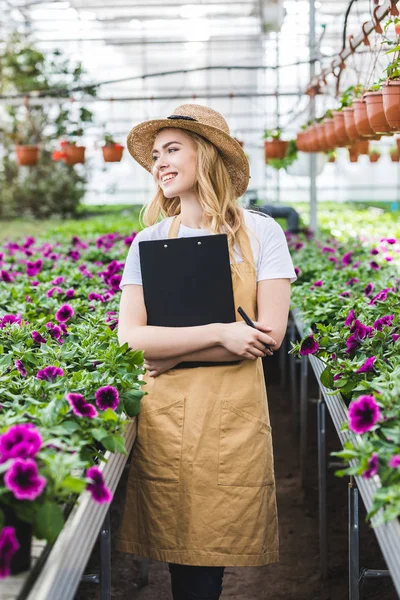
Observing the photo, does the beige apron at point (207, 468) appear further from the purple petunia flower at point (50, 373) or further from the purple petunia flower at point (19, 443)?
the purple petunia flower at point (19, 443)

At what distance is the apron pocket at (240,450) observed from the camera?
6.06 ft

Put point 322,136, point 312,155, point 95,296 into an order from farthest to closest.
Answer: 1. point 312,155
2. point 322,136
3. point 95,296

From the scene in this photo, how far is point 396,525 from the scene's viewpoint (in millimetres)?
1290

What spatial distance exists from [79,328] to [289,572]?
136 cm

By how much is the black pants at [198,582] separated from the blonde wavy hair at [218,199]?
679mm

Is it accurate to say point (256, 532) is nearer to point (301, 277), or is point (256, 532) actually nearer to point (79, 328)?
point (79, 328)

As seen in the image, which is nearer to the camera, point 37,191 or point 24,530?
point 24,530

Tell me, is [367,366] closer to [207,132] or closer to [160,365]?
[160,365]

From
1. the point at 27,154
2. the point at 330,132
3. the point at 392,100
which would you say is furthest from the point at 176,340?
the point at 27,154

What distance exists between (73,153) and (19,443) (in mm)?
6935

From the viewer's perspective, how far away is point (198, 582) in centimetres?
185

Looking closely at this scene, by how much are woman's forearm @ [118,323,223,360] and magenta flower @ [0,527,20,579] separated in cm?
74

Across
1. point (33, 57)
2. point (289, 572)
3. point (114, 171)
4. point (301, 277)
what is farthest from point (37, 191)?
point (289, 572)

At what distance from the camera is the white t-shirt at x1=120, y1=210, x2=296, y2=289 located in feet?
6.19
